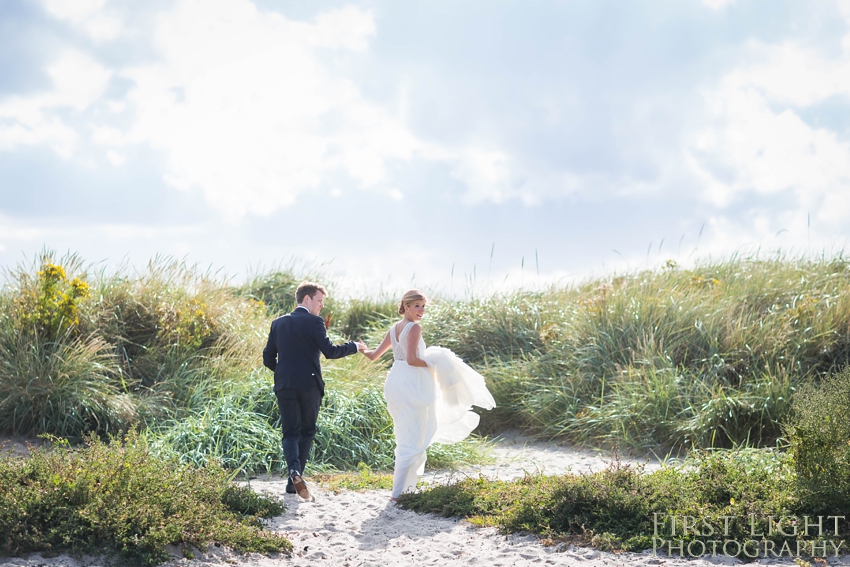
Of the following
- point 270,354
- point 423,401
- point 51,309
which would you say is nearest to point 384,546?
point 423,401

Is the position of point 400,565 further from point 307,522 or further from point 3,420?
point 3,420

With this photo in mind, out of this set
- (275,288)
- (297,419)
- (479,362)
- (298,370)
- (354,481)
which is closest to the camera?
(298,370)

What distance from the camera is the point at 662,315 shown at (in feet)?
33.4

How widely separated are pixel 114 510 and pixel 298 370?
6.77 feet

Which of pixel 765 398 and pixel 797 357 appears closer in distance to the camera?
pixel 765 398

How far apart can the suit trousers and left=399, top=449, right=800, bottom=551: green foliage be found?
A: 105 centimetres

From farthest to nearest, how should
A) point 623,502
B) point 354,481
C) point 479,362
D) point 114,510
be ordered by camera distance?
Result: point 479,362 < point 354,481 < point 623,502 < point 114,510

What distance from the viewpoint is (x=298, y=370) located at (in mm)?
6129

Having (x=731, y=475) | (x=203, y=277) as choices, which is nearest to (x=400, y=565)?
(x=731, y=475)

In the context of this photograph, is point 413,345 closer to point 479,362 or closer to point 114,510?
point 114,510

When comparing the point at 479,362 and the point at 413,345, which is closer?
the point at 413,345

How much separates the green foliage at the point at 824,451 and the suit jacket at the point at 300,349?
11.9 ft

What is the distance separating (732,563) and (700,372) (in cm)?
500

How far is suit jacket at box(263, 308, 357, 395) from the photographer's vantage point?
20.1ft
